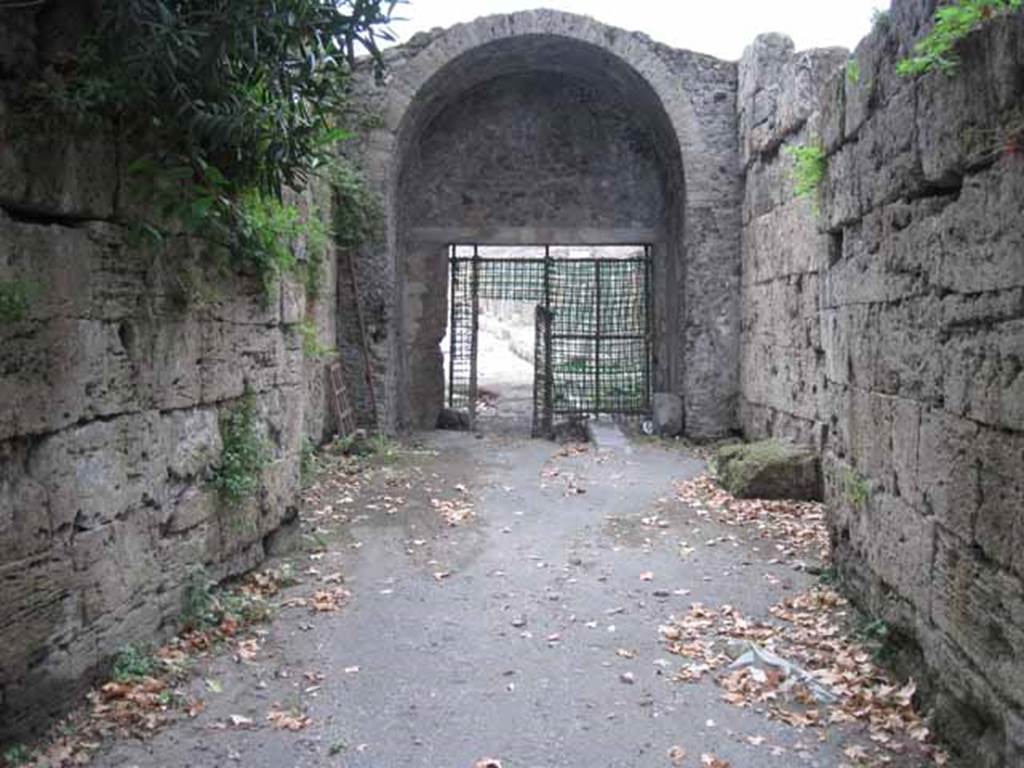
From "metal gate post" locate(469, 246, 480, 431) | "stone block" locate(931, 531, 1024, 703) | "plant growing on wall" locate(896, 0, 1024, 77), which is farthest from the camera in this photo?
"metal gate post" locate(469, 246, 480, 431)

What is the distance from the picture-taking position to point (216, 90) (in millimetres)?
4055

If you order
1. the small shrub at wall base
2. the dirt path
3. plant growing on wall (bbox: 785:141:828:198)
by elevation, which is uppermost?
plant growing on wall (bbox: 785:141:828:198)

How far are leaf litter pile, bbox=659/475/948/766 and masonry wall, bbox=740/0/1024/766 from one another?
0.16 meters

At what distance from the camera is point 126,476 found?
4.17 m

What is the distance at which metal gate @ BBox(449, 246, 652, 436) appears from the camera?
13750 millimetres

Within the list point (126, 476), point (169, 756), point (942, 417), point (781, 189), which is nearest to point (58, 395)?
point (126, 476)

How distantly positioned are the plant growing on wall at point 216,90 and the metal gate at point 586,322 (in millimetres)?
8755

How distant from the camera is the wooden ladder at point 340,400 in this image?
35.4 feet

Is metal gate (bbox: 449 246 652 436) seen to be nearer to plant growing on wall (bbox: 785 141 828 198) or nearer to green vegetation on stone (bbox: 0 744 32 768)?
plant growing on wall (bbox: 785 141 828 198)

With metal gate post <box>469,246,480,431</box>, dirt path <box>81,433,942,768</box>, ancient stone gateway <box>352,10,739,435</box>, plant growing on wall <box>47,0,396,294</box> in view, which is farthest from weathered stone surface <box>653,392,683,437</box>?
plant growing on wall <box>47,0,396,294</box>

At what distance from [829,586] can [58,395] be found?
13.6 feet

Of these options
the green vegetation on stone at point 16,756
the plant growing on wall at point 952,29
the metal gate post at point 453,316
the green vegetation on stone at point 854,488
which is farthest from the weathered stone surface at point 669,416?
the green vegetation on stone at point 16,756

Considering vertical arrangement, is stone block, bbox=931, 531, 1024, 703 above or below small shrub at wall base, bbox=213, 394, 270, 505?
below

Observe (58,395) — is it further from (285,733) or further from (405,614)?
(405,614)
